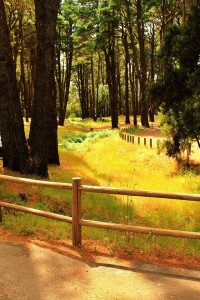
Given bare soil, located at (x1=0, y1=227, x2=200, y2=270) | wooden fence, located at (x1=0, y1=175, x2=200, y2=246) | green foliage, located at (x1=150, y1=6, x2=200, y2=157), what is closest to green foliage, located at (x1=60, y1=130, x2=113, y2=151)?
green foliage, located at (x1=150, y1=6, x2=200, y2=157)

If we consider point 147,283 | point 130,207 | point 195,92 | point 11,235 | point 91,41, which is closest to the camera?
point 147,283

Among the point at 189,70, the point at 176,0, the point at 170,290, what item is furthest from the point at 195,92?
the point at 176,0

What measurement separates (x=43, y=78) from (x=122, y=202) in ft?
17.0

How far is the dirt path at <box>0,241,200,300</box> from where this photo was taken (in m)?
5.32

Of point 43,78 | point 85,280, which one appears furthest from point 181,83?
point 85,280

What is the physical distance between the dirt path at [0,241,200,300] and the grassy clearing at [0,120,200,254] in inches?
40.3

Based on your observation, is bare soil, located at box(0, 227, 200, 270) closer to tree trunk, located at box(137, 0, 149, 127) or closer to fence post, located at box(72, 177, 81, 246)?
→ fence post, located at box(72, 177, 81, 246)

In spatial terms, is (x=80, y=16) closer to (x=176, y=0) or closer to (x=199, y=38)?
(x=176, y=0)

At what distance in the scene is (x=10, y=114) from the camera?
13.0 meters

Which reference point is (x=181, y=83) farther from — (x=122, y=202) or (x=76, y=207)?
(x=76, y=207)

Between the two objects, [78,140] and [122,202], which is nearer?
[122,202]

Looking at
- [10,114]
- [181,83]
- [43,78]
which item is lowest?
[10,114]

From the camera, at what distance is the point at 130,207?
11641 mm

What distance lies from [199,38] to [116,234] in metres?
12.8
